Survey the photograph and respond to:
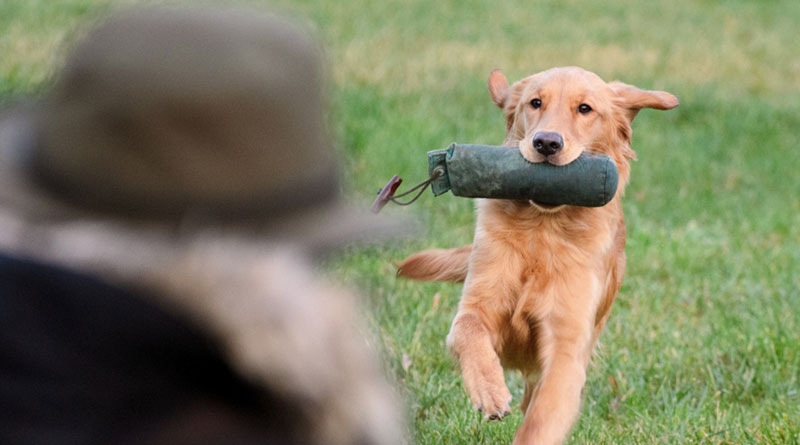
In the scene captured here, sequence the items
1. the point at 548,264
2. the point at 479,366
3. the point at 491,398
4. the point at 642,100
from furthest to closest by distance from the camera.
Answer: the point at 642,100 → the point at 548,264 → the point at 479,366 → the point at 491,398

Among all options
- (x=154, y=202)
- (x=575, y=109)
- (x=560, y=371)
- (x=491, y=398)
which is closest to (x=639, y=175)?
(x=575, y=109)

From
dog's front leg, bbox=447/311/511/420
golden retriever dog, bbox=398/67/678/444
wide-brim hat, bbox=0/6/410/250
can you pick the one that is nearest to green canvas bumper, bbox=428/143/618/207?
golden retriever dog, bbox=398/67/678/444

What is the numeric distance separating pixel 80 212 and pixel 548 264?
2.44 meters

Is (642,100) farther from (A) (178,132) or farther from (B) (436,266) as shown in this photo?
(A) (178,132)

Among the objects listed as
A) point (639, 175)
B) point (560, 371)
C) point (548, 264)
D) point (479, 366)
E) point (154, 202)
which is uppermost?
point (639, 175)

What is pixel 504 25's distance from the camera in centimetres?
1374

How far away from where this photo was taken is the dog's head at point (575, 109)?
362 centimetres

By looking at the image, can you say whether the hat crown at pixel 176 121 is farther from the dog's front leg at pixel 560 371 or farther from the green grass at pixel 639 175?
the dog's front leg at pixel 560 371

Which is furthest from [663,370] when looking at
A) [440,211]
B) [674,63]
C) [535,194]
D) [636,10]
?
[636,10]

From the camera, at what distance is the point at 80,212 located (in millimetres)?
1337

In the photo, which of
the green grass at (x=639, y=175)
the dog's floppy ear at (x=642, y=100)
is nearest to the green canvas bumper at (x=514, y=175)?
the green grass at (x=639, y=175)

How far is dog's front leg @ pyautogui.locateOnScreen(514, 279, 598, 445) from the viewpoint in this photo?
3.28 meters

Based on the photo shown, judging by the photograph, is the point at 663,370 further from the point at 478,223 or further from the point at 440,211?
the point at 440,211

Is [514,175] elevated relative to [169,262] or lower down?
elevated
